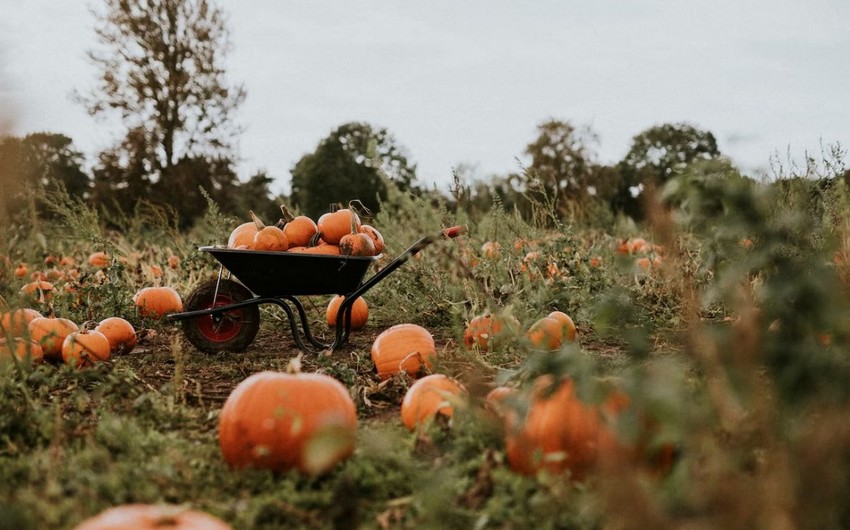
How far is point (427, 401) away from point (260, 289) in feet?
6.68

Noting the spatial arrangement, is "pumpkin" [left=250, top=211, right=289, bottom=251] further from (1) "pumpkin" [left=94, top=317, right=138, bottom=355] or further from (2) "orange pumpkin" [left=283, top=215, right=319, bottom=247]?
(1) "pumpkin" [left=94, top=317, right=138, bottom=355]

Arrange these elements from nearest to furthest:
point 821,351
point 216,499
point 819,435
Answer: point 819,435 → point 821,351 → point 216,499

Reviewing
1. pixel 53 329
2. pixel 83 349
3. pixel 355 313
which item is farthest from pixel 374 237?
pixel 53 329

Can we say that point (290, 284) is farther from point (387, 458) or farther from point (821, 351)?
point (821, 351)

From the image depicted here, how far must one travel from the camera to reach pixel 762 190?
1.62 meters

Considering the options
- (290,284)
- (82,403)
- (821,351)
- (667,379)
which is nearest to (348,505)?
(667,379)

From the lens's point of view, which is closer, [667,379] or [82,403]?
[667,379]

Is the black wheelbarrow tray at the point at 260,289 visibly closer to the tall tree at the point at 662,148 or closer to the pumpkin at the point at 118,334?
the pumpkin at the point at 118,334

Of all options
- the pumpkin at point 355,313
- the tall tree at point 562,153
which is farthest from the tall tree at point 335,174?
the pumpkin at point 355,313

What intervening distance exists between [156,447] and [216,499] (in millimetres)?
488

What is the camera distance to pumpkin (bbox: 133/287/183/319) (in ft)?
16.9

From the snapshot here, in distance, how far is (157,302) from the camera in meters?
5.25

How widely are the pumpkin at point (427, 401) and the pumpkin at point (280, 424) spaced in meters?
0.35

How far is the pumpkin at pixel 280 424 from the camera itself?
2.07m
